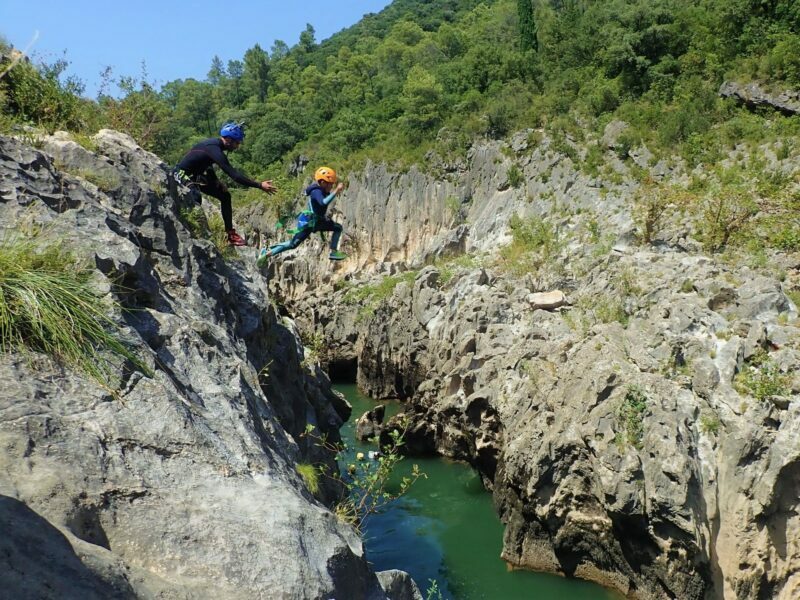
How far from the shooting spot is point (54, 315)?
4137 millimetres

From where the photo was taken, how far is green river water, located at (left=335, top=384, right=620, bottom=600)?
12.2m

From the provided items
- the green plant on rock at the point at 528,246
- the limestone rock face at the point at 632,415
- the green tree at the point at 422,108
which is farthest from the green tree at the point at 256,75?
the limestone rock face at the point at 632,415

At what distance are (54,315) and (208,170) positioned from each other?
213 inches

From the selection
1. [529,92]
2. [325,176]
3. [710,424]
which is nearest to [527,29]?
[529,92]

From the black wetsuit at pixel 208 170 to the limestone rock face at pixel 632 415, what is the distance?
813 cm

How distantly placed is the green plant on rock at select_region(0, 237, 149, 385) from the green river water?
275 inches

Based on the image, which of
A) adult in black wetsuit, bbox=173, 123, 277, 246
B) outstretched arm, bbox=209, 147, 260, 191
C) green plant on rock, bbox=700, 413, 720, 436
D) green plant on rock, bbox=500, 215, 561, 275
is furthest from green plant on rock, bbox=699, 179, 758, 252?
outstretched arm, bbox=209, 147, 260, 191

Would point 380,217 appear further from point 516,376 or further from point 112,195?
point 112,195

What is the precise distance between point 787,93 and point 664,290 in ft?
54.1

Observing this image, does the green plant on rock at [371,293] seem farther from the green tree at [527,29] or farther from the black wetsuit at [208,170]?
the black wetsuit at [208,170]

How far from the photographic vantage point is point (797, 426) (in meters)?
10.4

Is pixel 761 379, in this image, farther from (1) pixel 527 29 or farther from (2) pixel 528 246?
(1) pixel 527 29

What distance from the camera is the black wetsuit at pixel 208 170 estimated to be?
8.61 m

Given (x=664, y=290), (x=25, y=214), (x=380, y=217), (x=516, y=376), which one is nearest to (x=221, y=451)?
(x=25, y=214)
